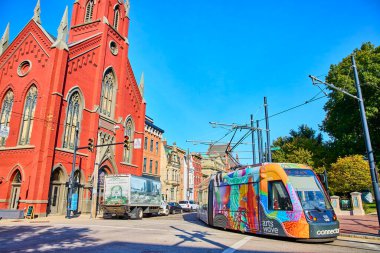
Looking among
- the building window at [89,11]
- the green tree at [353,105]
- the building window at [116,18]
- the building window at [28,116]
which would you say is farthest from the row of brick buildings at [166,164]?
the green tree at [353,105]

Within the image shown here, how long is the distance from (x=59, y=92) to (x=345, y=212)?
89.3ft

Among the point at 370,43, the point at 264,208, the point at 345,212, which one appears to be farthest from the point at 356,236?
the point at 370,43

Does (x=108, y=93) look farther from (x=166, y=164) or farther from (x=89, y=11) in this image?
(x=166, y=164)

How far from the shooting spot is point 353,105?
3278cm

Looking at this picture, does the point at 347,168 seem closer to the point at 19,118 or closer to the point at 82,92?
the point at 82,92

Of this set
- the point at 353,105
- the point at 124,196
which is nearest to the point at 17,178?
the point at 124,196

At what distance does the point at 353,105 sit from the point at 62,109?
30.8 m

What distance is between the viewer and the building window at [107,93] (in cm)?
3165

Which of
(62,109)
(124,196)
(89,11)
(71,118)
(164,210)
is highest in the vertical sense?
(89,11)

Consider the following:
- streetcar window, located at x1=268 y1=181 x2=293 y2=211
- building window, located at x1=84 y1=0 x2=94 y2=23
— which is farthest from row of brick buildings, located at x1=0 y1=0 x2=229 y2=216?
streetcar window, located at x1=268 y1=181 x2=293 y2=211

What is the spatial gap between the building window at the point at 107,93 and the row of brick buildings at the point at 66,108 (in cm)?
12

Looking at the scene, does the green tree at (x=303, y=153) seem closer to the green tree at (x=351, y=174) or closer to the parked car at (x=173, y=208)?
the green tree at (x=351, y=174)

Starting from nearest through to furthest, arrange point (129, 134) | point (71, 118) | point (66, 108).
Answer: point (66, 108) < point (71, 118) < point (129, 134)

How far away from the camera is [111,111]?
32.7 metres
